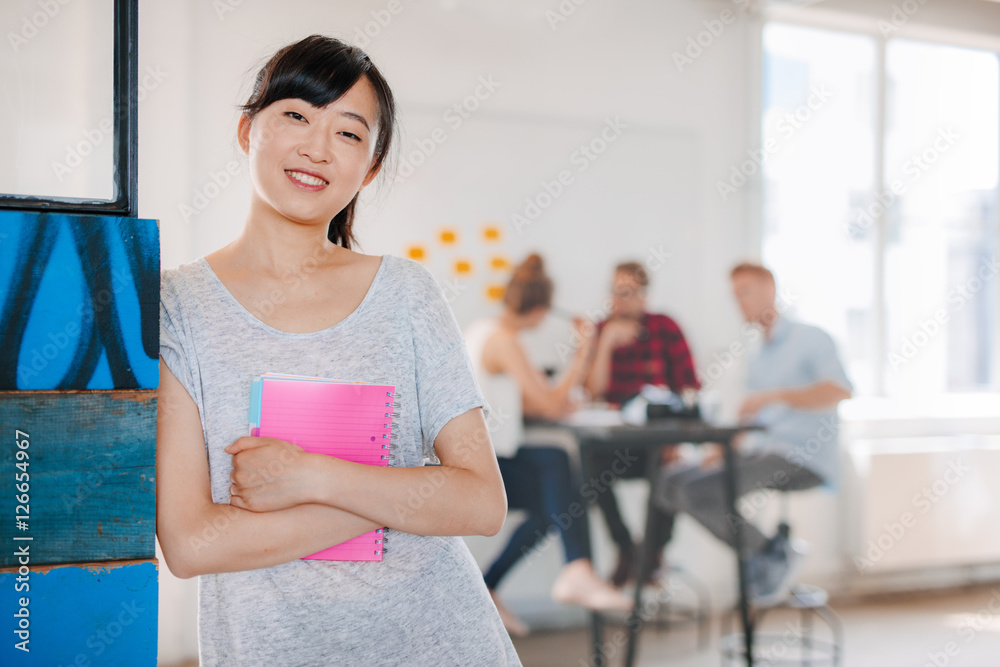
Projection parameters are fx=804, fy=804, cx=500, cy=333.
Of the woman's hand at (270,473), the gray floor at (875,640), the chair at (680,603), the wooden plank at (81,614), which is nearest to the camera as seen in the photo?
the wooden plank at (81,614)

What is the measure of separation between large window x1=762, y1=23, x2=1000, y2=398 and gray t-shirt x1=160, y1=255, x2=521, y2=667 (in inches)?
134

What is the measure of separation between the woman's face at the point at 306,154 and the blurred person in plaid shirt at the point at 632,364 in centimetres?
269

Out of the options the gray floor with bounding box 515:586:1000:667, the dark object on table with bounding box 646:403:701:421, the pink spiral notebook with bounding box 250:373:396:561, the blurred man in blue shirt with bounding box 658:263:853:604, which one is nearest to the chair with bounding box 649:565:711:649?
the gray floor with bounding box 515:586:1000:667

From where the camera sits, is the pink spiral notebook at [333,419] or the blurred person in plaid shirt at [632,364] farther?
the blurred person in plaid shirt at [632,364]

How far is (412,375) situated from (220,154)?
2411mm

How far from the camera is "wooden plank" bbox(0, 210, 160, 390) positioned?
65 cm

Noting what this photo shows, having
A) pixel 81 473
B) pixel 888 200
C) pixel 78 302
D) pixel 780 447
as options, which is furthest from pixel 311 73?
pixel 888 200

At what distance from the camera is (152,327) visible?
2.29 feet

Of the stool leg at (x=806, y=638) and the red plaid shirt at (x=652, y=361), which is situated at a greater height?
the red plaid shirt at (x=652, y=361)

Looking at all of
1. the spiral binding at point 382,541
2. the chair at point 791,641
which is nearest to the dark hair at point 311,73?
the spiral binding at point 382,541

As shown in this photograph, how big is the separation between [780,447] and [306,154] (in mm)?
2791

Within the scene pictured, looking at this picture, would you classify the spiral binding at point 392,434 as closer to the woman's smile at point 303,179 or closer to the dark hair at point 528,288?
the woman's smile at point 303,179

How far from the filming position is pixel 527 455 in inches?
126

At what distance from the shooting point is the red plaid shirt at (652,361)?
3.53 metres
